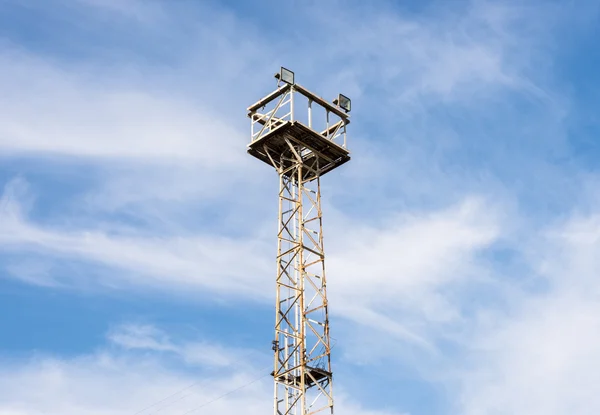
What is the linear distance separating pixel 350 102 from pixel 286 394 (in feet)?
64.7

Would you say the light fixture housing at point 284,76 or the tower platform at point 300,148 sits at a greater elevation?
the light fixture housing at point 284,76

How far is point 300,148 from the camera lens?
65.2 meters

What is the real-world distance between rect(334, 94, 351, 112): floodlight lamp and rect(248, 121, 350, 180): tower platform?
3.04m

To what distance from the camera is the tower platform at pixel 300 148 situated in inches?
2527

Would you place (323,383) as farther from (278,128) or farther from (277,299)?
(278,128)

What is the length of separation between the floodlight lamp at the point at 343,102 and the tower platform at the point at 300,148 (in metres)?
3.04

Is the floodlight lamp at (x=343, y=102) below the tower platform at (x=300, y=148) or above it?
above

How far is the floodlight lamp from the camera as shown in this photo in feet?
226

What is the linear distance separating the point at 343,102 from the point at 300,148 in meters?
5.44

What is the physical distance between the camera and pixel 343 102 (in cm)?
6888

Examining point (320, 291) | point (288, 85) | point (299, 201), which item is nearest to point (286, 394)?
point (320, 291)

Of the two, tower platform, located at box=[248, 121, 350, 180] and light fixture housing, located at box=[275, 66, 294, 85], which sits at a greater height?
light fixture housing, located at box=[275, 66, 294, 85]

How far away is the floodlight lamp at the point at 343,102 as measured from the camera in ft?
226

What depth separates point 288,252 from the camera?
63156 millimetres
